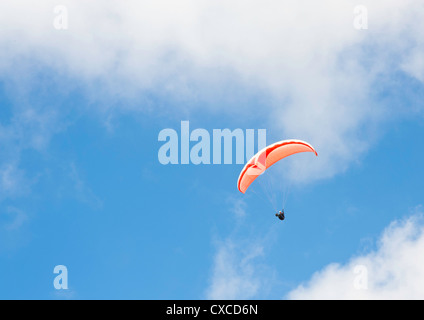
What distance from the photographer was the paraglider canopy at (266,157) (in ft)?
142

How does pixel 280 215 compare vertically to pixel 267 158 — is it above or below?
below

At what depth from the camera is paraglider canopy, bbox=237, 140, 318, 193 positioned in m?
43.2

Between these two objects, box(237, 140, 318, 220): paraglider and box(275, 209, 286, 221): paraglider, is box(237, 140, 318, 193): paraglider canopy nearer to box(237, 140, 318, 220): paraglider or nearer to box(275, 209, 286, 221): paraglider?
box(237, 140, 318, 220): paraglider

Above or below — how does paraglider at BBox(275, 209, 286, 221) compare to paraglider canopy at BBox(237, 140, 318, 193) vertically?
below

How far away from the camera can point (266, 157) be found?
43375 millimetres

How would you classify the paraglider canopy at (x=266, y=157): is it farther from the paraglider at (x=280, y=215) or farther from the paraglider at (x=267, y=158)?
the paraglider at (x=280, y=215)

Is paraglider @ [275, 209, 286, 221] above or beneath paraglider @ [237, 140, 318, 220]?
beneath

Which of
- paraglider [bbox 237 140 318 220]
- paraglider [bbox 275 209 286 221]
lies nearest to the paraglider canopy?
paraglider [bbox 237 140 318 220]

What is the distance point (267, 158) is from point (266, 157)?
20 cm

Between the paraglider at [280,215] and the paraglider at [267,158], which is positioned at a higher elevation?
the paraglider at [267,158]

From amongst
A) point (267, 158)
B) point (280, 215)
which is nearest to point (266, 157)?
point (267, 158)

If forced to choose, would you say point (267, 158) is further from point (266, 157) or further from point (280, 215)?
point (280, 215)

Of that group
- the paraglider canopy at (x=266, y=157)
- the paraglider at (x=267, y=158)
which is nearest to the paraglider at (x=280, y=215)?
the paraglider at (x=267, y=158)
